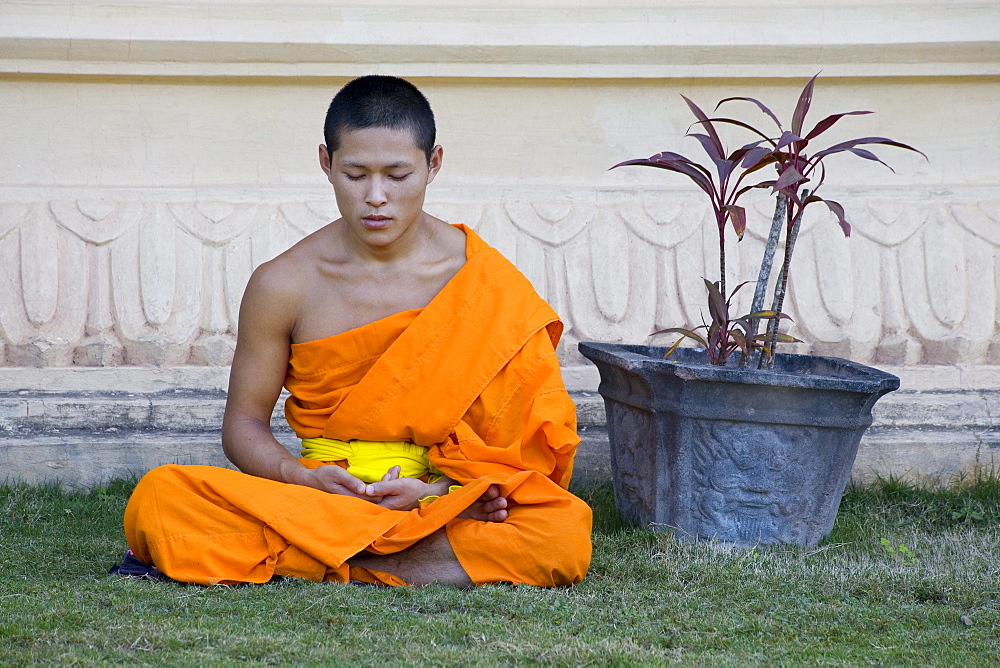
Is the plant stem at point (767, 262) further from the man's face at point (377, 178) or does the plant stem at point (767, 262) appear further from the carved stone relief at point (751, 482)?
the man's face at point (377, 178)

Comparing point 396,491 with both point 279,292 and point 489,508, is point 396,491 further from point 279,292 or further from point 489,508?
point 279,292

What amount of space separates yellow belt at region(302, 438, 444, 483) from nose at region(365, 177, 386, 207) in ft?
2.22

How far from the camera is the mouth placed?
3.00m

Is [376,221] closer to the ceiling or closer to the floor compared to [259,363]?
closer to the ceiling

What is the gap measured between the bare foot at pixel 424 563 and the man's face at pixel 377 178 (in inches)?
33.7

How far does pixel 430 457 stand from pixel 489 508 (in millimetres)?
257

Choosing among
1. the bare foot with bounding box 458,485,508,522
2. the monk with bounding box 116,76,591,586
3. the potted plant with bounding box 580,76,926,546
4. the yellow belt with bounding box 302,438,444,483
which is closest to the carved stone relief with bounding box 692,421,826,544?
the potted plant with bounding box 580,76,926,546

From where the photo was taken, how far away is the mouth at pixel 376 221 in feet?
9.84

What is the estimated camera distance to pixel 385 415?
2990mm

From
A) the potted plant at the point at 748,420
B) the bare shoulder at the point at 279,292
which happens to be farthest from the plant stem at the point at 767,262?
the bare shoulder at the point at 279,292

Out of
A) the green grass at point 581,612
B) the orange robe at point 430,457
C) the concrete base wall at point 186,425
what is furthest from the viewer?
the concrete base wall at point 186,425

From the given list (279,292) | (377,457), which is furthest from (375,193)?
(377,457)

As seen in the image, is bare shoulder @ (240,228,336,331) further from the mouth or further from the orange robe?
the mouth

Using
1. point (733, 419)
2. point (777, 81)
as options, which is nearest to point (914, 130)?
point (777, 81)
